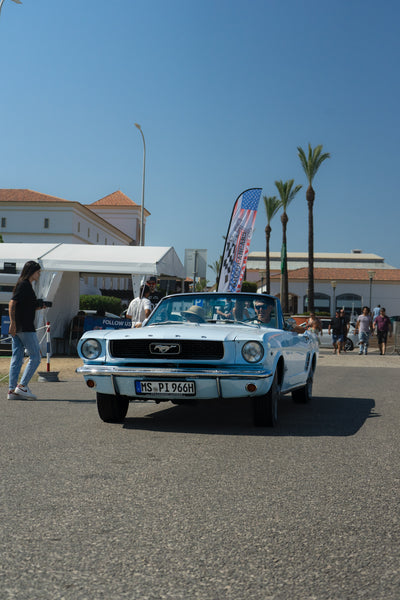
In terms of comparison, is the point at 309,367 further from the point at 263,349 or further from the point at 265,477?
the point at 265,477

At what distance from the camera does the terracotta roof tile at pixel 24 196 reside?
76.1 m

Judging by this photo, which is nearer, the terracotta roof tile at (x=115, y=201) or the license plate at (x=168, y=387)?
the license plate at (x=168, y=387)

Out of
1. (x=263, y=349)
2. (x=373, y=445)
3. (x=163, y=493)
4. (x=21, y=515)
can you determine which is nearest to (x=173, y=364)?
(x=263, y=349)

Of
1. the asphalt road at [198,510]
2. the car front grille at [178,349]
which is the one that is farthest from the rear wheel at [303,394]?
the car front grille at [178,349]

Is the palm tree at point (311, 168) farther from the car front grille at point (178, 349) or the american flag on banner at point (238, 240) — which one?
the car front grille at point (178, 349)

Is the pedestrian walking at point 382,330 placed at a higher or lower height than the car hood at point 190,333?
lower

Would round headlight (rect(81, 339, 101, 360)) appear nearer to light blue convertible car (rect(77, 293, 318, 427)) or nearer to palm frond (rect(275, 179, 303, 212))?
light blue convertible car (rect(77, 293, 318, 427))

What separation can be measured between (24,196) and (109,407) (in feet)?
243

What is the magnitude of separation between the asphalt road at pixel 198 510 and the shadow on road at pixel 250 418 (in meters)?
0.05

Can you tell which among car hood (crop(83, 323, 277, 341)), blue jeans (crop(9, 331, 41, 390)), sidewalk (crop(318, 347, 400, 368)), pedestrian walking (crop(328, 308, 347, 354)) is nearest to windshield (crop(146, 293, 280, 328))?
car hood (crop(83, 323, 277, 341))

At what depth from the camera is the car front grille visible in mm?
7043

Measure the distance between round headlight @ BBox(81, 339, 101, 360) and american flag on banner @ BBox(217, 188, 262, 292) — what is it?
1329cm

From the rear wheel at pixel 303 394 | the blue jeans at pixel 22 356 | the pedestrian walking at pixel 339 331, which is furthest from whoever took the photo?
the pedestrian walking at pixel 339 331

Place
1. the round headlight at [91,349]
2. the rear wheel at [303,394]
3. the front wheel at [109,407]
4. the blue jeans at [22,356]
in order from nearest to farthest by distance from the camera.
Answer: the round headlight at [91,349] < the front wheel at [109,407] < the blue jeans at [22,356] < the rear wheel at [303,394]
